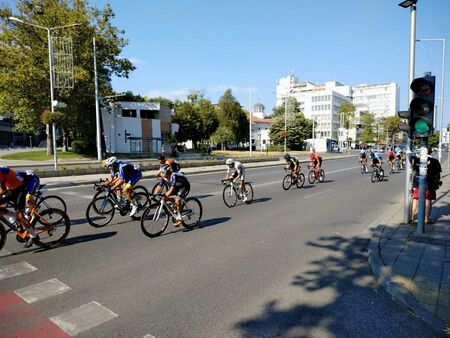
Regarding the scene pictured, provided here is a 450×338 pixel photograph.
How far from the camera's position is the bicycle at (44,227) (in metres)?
6.00

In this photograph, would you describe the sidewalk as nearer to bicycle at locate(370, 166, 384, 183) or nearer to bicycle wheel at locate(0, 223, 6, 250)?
bicycle wheel at locate(0, 223, 6, 250)

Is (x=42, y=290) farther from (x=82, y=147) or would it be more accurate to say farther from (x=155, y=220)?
(x=82, y=147)

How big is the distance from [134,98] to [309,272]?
58423mm

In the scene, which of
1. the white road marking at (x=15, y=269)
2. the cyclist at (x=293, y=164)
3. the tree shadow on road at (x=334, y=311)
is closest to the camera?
the tree shadow on road at (x=334, y=311)

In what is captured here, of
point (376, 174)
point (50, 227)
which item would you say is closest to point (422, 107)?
point (50, 227)

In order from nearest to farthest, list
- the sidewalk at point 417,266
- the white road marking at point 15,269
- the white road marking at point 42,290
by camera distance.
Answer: the sidewalk at point 417,266
the white road marking at point 42,290
the white road marking at point 15,269

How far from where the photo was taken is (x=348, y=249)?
6211mm

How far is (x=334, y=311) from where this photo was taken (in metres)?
3.84

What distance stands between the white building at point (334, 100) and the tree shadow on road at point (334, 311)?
8213 cm

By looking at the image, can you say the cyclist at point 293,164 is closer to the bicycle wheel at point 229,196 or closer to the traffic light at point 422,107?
the bicycle wheel at point 229,196

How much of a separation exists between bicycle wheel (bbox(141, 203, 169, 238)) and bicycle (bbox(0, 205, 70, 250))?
1.55 meters

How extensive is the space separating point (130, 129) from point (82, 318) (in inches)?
1708

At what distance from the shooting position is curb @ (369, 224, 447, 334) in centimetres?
352

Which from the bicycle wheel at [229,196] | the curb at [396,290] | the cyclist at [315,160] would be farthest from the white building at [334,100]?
the curb at [396,290]
